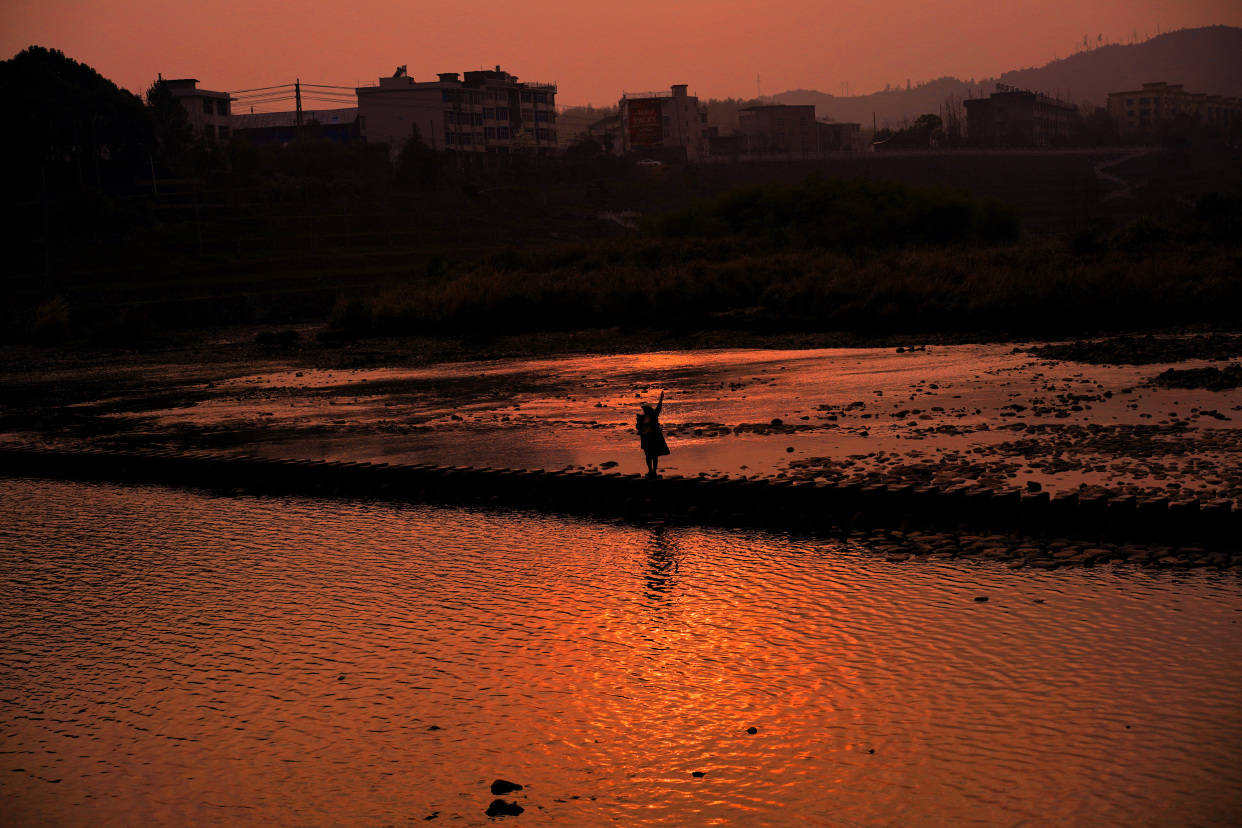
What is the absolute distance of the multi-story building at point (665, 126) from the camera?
529ft

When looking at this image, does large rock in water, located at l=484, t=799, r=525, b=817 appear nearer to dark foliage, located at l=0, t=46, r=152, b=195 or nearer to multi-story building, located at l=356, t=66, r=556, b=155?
dark foliage, located at l=0, t=46, r=152, b=195

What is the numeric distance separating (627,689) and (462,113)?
466 ft

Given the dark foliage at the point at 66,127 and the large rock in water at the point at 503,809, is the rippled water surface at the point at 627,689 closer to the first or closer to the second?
the large rock in water at the point at 503,809

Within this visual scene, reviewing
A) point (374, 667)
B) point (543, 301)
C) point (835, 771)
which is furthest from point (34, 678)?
point (543, 301)

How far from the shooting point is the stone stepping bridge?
53.3ft

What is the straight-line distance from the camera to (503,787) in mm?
10242

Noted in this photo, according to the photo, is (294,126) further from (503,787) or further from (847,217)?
(503,787)

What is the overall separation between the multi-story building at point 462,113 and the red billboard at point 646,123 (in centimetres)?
1153

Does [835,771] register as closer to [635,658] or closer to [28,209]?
[635,658]

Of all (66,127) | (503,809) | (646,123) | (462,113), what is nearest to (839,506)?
(503,809)

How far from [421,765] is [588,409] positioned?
2181 cm

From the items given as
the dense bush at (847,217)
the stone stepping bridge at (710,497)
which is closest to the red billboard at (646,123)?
the dense bush at (847,217)

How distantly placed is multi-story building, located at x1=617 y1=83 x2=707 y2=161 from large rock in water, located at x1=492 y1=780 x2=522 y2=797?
152 m

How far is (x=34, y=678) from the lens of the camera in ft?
45.8
